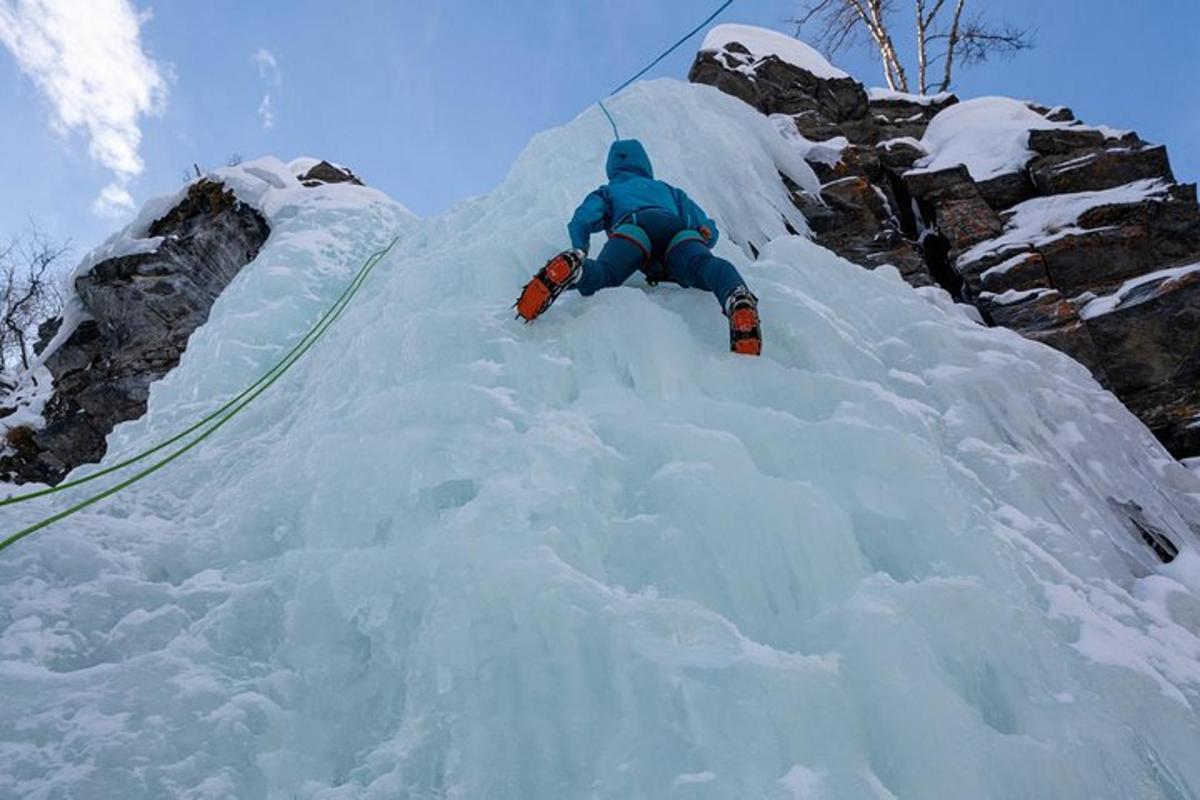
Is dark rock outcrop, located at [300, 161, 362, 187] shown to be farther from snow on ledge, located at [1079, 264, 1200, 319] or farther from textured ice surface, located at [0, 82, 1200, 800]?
snow on ledge, located at [1079, 264, 1200, 319]

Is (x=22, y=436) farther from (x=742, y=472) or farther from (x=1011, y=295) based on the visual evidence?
(x=1011, y=295)

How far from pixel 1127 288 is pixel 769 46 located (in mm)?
6354

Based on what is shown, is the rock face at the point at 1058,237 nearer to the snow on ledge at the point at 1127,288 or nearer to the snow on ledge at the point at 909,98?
the snow on ledge at the point at 1127,288

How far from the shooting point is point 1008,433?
309 centimetres

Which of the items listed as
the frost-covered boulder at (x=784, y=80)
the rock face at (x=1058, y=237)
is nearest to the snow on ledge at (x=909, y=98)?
the frost-covered boulder at (x=784, y=80)

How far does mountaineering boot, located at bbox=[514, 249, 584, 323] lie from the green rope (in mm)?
1718

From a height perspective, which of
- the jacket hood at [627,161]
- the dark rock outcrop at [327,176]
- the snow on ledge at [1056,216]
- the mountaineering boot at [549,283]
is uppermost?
the dark rock outcrop at [327,176]

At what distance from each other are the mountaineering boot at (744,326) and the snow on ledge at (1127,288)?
329 centimetres

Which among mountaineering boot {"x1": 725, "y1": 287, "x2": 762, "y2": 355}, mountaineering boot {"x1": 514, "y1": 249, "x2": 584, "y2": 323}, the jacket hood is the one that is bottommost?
mountaineering boot {"x1": 725, "y1": 287, "x2": 762, "y2": 355}

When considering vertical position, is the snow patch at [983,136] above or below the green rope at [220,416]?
above

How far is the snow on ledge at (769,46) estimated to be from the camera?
31.9 feet

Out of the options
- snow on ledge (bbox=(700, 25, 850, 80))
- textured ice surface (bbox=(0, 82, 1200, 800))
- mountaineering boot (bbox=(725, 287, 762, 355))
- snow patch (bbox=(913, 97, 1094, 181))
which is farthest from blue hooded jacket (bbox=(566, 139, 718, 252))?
snow on ledge (bbox=(700, 25, 850, 80))

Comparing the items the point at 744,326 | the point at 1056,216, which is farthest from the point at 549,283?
the point at 1056,216

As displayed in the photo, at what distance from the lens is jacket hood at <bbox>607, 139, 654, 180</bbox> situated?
4148 millimetres
